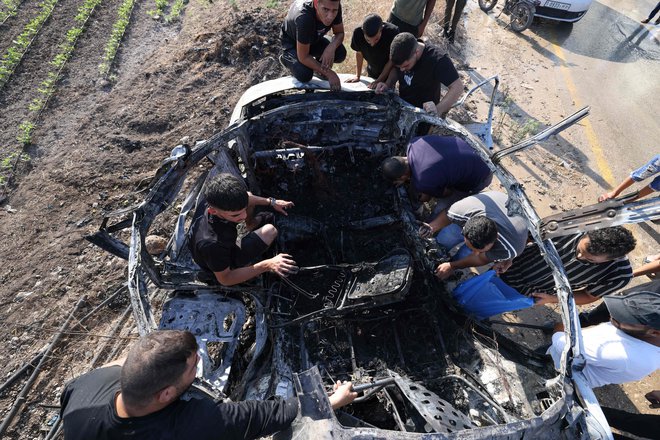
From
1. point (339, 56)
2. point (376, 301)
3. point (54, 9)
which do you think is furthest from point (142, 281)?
point (54, 9)

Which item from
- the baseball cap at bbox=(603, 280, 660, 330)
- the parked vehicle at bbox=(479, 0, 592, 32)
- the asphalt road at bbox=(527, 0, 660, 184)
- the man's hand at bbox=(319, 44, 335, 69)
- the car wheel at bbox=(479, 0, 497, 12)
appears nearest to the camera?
the baseball cap at bbox=(603, 280, 660, 330)

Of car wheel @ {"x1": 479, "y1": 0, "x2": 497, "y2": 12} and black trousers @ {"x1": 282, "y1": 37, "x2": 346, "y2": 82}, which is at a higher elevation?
black trousers @ {"x1": 282, "y1": 37, "x2": 346, "y2": 82}

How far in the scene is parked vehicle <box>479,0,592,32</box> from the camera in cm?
703

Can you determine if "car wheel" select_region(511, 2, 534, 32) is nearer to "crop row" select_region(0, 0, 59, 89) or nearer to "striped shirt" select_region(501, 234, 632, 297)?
"striped shirt" select_region(501, 234, 632, 297)

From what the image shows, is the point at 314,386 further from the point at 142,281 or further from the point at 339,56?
the point at 339,56

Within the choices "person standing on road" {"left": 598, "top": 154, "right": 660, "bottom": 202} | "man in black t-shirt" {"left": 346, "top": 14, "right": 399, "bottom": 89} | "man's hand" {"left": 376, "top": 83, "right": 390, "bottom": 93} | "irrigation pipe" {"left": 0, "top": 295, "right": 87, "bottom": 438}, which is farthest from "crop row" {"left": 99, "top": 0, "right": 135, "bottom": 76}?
"person standing on road" {"left": 598, "top": 154, "right": 660, "bottom": 202}

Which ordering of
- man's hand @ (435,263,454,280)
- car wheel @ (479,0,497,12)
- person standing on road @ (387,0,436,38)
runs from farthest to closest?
car wheel @ (479,0,497,12), person standing on road @ (387,0,436,38), man's hand @ (435,263,454,280)

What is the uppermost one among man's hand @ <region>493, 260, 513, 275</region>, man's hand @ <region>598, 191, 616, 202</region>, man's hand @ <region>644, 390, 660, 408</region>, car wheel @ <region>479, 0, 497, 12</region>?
man's hand @ <region>493, 260, 513, 275</region>

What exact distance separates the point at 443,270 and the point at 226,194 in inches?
76.3

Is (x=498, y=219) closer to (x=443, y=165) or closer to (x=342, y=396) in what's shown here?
(x=443, y=165)

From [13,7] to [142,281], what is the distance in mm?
10760

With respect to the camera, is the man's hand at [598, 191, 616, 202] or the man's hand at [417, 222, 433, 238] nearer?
the man's hand at [417, 222, 433, 238]

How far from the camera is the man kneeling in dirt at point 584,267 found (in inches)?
105

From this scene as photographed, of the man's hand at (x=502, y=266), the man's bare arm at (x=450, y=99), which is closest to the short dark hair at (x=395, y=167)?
the man's bare arm at (x=450, y=99)
